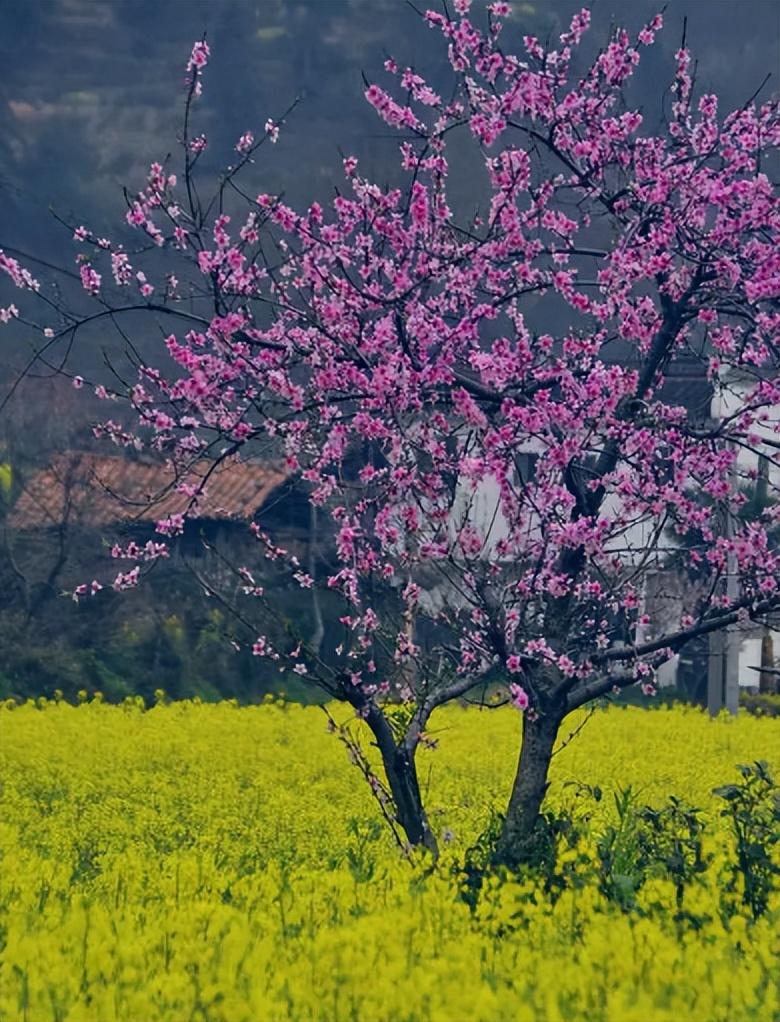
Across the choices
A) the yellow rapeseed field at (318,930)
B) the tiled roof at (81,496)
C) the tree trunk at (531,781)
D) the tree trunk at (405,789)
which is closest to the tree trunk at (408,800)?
the tree trunk at (405,789)

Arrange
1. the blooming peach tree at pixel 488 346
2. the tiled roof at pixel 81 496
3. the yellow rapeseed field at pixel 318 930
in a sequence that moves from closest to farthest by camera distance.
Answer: the yellow rapeseed field at pixel 318 930 → the blooming peach tree at pixel 488 346 → the tiled roof at pixel 81 496

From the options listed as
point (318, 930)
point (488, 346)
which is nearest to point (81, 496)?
point (488, 346)

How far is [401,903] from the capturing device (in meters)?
7.74

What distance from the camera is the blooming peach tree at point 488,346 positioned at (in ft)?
29.0

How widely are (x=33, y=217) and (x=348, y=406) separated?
5107 centimetres

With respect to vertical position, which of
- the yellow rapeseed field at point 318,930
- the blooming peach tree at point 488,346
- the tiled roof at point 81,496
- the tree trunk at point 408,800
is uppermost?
the tiled roof at point 81,496

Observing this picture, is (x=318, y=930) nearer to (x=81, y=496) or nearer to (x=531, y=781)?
(x=531, y=781)

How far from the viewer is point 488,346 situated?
9.80 m

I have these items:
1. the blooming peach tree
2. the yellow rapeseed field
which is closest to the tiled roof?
the yellow rapeseed field

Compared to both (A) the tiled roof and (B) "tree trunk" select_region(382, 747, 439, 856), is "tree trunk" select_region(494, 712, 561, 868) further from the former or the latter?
(A) the tiled roof

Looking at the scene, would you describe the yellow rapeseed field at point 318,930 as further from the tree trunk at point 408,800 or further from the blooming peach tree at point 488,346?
the blooming peach tree at point 488,346

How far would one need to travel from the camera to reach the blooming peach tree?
8.84 m

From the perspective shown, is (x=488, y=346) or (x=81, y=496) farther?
(x=81, y=496)

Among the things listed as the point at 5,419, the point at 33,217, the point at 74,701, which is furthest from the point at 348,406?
the point at 33,217
